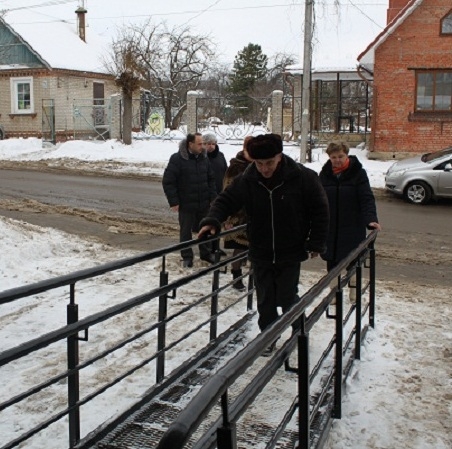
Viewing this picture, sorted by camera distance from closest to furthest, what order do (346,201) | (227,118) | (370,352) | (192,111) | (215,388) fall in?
(215,388) < (370,352) < (346,201) < (192,111) < (227,118)

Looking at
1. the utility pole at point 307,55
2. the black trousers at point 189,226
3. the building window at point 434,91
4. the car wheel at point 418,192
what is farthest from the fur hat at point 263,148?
the building window at point 434,91

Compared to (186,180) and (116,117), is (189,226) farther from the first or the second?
(116,117)

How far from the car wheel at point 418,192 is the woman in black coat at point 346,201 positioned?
8.55 meters

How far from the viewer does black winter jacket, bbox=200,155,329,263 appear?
411 cm

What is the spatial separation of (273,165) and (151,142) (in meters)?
22.0

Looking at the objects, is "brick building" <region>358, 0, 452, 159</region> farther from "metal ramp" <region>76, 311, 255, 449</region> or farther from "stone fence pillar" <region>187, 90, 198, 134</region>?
"metal ramp" <region>76, 311, 255, 449</region>

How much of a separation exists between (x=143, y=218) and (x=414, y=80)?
1236 centimetres

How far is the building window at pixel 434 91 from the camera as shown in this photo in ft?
66.0

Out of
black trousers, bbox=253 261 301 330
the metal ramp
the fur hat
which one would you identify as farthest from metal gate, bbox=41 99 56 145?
the fur hat

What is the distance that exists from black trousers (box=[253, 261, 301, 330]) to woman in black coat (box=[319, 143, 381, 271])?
130 centimetres

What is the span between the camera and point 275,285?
4.42 meters

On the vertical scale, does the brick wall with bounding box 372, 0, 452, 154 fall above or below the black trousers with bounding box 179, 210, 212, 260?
above

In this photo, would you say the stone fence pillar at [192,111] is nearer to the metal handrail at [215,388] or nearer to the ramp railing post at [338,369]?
the ramp railing post at [338,369]

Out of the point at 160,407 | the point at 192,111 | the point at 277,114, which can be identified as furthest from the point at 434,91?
the point at 160,407
